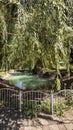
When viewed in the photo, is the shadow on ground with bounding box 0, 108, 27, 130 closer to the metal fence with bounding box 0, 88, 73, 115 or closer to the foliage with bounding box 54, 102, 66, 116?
the metal fence with bounding box 0, 88, 73, 115

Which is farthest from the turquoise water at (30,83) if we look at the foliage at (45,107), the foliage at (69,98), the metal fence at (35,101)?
the foliage at (45,107)

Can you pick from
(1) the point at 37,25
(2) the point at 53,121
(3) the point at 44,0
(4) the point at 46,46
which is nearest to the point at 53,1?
(3) the point at 44,0

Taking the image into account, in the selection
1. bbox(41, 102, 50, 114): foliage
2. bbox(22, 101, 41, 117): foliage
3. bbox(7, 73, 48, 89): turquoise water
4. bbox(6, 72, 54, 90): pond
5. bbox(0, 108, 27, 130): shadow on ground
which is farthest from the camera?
bbox(7, 73, 48, 89): turquoise water

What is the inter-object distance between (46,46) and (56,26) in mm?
522

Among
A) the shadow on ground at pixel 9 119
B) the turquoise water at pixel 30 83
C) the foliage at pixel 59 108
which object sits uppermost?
the foliage at pixel 59 108

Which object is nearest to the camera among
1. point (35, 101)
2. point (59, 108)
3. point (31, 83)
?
point (59, 108)

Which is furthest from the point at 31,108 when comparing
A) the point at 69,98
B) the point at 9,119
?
the point at 69,98

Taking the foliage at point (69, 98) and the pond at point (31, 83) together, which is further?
the pond at point (31, 83)

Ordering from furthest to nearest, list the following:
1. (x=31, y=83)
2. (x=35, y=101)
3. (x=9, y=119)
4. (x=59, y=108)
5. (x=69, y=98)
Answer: (x=31, y=83), (x=69, y=98), (x=35, y=101), (x=59, y=108), (x=9, y=119)

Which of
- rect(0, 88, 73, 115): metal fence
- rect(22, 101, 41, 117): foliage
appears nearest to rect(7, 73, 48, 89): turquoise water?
rect(0, 88, 73, 115): metal fence

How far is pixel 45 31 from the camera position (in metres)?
4.92

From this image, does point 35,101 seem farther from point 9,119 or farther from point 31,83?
point 31,83

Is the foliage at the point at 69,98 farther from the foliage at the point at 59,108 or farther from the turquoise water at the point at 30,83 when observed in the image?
the turquoise water at the point at 30,83

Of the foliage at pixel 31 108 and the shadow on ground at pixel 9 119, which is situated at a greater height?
the foliage at pixel 31 108
